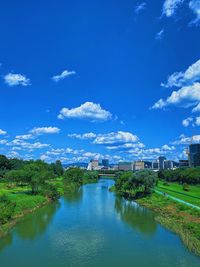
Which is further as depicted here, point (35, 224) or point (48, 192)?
point (48, 192)

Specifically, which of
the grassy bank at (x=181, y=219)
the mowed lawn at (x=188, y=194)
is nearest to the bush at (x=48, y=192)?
the grassy bank at (x=181, y=219)

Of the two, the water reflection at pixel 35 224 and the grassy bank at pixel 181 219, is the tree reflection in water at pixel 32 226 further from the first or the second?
the grassy bank at pixel 181 219

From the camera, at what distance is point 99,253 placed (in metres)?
24.5

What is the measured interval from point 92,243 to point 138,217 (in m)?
16.3

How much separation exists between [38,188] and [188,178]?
57466mm

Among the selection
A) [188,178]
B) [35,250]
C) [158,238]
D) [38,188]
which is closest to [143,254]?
[158,238]

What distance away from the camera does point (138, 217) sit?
42.4 m

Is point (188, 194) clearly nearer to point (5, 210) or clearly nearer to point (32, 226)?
point (32, 226)

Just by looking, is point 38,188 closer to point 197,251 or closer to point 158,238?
point 158,238

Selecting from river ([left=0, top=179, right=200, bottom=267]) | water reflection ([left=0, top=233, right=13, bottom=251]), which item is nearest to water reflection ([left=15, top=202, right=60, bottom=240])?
river ([left=0, top=179, right=200, bottom=267])

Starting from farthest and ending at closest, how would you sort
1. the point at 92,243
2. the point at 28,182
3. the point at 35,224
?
Answer: the point at 28,182 → the point at 35,224 → the point at 92,243

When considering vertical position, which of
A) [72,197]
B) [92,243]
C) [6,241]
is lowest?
[6,241]

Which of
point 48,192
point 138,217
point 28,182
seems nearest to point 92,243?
point 138,217

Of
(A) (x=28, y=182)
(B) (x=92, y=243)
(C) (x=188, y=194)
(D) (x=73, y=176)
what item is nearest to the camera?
(B) (x=92, y=243)
